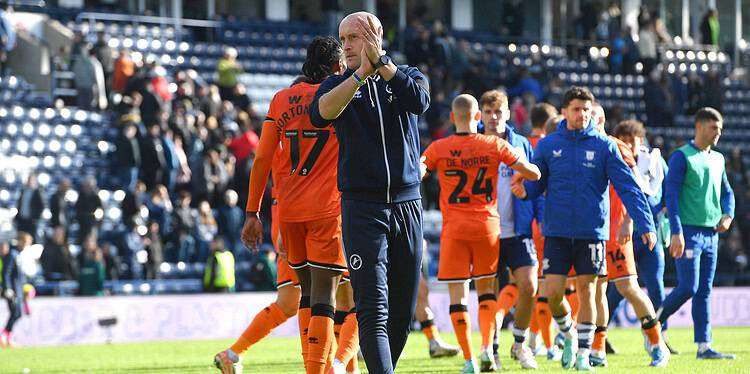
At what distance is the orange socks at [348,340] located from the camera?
9.48 m

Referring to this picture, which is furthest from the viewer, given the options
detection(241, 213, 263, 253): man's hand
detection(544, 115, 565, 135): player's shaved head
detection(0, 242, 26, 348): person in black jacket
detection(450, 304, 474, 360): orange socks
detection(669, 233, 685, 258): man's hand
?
detection(0, 242, 26, 348): person in black jacket

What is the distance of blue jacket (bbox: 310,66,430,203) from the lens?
8500 millimetres

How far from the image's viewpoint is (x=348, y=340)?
9.69 m

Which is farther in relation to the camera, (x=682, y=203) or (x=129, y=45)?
(x=129, y=45)

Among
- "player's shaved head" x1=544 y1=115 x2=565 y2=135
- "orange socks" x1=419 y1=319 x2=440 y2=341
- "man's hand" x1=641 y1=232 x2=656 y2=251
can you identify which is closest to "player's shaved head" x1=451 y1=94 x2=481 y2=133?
"man's hand" x1=641 y1=232 x2=656 y2=251

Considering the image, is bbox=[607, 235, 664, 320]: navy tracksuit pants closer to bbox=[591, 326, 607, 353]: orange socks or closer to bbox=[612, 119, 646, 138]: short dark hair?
bbox=[612, 119, 646, 138]: short dark hair

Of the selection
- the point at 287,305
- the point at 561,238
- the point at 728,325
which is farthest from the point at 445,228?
the point at 728,325

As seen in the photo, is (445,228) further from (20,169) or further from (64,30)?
(64,30)

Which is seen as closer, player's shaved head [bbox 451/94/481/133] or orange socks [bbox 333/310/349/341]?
orange socks [bbox 333/310/349/341]

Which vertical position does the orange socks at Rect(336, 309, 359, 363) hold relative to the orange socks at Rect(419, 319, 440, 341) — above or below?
above

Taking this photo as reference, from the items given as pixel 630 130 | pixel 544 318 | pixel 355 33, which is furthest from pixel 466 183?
pixel 355 33

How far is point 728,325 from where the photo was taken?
2372cm

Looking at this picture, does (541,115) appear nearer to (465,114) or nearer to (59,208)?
(465,114)

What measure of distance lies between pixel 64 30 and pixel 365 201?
23.7m
